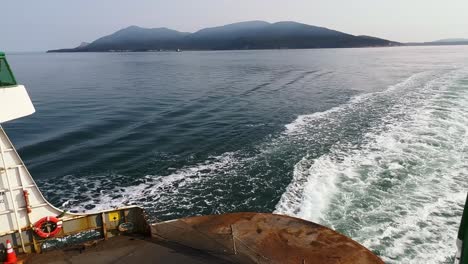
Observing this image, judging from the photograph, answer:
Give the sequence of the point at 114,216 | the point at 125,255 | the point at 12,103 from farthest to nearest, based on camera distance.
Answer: the point at 114,216
the point at 125,255
the point at 12,103

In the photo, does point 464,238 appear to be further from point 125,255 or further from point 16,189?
point 16,189

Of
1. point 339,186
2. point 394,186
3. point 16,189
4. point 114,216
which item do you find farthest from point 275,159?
point 16,189

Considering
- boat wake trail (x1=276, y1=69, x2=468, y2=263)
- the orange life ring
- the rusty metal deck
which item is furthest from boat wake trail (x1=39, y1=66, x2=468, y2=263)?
the orange life ring

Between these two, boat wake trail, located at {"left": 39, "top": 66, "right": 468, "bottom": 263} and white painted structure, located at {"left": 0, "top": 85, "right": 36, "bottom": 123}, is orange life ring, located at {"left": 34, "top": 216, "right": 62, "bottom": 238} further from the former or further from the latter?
boat wake trail, located at {"left": 39, "top": 66, "right": 468, "bottom": 263}

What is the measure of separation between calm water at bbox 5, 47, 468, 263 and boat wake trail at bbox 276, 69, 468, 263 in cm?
6

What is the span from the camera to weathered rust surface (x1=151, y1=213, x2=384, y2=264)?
903cm

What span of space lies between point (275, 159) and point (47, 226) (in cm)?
1212

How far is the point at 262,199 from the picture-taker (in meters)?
14.9

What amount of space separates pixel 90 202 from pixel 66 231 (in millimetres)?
5715

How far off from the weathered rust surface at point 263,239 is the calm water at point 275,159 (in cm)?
252

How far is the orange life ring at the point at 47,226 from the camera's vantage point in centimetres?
926

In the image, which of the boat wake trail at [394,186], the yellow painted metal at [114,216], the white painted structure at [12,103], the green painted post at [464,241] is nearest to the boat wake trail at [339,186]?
the boat wake trail at [394,186]

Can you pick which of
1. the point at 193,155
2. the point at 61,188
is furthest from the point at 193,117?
the point at 61,188

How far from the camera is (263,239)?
388 inches
